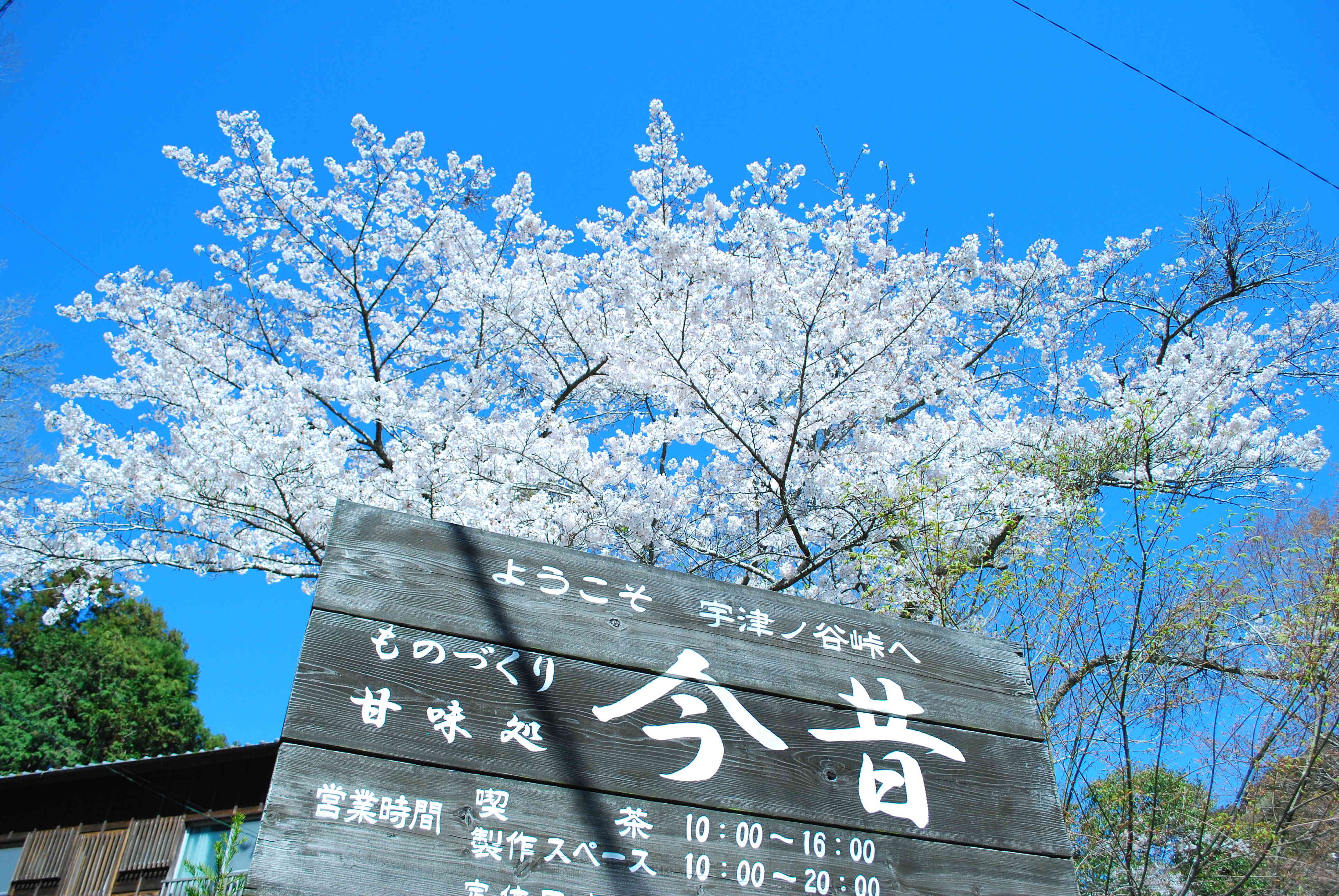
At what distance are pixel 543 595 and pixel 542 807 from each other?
1.57 ft

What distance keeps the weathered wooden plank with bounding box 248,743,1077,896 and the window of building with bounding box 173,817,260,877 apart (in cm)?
791

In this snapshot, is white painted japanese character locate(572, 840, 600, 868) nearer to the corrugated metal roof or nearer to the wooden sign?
the wooden sign

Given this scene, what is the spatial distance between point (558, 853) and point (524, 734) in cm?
24

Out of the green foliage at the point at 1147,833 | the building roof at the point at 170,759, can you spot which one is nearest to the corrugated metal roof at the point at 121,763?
the building roof at the point at 170,759

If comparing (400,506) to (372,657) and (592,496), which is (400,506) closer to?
(592,496)

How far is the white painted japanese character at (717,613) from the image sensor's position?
2057 mm

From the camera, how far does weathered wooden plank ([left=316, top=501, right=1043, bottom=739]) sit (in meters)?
1.81

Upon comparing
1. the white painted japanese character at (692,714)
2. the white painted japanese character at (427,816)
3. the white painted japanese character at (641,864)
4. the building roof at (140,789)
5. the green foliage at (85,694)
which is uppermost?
the green foliage at (85,694)

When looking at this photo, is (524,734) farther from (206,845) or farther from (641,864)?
(206,845)

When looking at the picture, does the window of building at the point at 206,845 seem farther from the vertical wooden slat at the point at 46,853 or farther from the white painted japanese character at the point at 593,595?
the white painted japanese character at the point at 593,595

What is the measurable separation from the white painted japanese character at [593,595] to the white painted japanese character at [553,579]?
0.03 metres

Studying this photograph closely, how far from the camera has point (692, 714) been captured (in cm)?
188

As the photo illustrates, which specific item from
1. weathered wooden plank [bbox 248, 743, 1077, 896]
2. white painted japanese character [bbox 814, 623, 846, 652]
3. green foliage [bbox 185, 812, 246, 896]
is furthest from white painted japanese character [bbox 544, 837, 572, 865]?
green foliage [bbox 185, 812, 246, 896]

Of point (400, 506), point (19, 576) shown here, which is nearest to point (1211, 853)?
point (400, 506)
